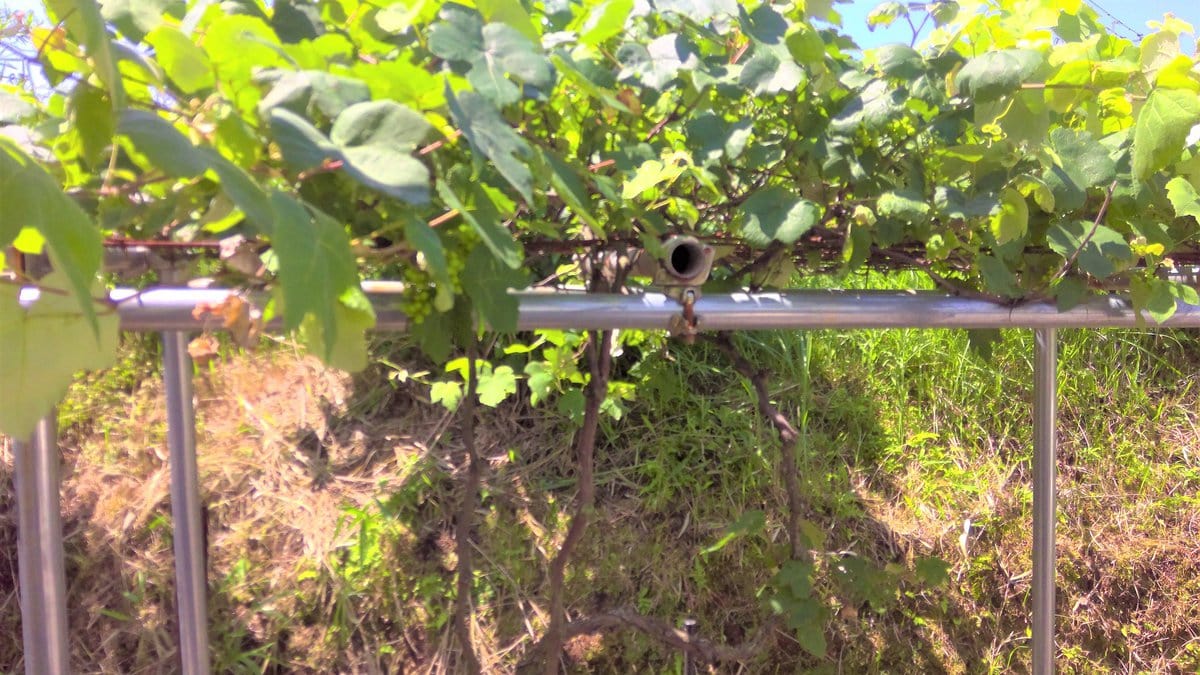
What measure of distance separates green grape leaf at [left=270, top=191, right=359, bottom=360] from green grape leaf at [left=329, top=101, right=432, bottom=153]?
2.0 inches

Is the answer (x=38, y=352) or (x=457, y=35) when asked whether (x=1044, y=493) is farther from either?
(x=38, y=352)

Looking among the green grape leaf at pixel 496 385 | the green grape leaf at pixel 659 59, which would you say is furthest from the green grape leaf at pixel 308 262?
the green grape leaf at pixel 496 385

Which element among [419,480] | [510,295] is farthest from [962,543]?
[510,295]

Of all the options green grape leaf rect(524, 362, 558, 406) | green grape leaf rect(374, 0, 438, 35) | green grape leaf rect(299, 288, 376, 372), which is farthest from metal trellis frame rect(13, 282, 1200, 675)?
green grape leaf rect(524, 362, 558, 406)

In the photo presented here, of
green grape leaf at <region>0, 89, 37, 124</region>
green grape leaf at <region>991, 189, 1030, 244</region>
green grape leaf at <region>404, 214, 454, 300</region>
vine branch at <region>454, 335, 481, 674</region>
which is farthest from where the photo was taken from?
vine branch at <region>454, 335, 481, 674</region>

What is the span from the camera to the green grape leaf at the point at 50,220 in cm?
36

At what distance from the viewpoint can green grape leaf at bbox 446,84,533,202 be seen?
1.52 ft

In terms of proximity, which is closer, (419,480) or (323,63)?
(323,63)

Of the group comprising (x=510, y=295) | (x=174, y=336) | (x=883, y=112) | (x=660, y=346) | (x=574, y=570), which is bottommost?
(x=574, y=570)

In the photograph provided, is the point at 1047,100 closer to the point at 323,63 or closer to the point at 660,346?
the point at 323,63

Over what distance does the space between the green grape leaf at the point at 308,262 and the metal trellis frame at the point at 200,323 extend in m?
0.22

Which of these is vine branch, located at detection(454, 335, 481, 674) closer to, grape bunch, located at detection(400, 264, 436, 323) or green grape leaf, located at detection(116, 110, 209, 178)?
grape bunch, located at detection(400, 264, 436, 323)

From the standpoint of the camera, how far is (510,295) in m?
0.66

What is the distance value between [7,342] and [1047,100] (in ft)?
2.80
